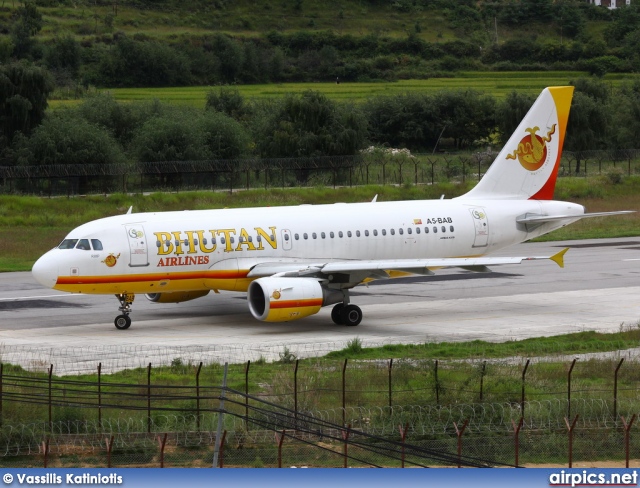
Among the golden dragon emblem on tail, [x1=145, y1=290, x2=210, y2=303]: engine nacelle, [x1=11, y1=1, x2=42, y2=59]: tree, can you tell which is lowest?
[x1=145, y1=290, x2=210, y2=303]: engine nacelle

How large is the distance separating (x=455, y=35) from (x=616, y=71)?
1121 inches

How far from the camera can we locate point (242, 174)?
89.7 meters

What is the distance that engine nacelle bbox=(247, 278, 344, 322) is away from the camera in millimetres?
39969

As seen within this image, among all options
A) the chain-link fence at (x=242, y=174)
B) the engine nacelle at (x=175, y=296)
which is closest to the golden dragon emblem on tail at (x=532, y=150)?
the engine nacelle at (x=175, y=296)

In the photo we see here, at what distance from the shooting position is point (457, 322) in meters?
43.6

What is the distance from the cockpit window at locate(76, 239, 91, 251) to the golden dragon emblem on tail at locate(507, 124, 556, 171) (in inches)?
A: 774

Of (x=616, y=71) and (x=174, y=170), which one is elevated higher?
(x=616, y=71)

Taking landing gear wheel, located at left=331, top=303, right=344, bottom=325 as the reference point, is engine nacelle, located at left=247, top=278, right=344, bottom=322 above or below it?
above

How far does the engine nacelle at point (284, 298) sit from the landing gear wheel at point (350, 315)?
54.4 inches

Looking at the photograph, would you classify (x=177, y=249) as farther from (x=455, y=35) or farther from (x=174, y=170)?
(x=455, y=35)

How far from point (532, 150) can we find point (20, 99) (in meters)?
49.5

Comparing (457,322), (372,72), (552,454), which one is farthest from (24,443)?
(372,72)

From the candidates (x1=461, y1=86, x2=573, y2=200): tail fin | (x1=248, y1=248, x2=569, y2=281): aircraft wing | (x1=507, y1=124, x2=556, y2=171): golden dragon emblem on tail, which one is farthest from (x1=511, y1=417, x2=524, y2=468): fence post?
(x1=507, y1=124, x2=556, y2=171): golden dragon emblem on tail

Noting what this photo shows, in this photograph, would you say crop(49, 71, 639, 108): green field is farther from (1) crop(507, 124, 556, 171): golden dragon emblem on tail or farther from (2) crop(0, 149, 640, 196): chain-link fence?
(1) crop(507, 124, 556, 171): golden dragon emblem on tail
